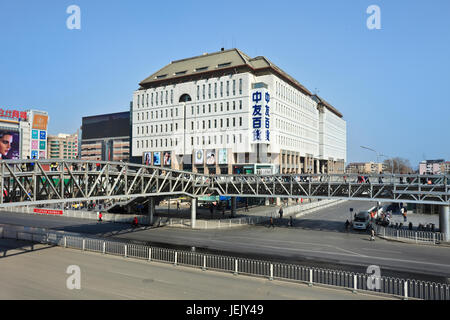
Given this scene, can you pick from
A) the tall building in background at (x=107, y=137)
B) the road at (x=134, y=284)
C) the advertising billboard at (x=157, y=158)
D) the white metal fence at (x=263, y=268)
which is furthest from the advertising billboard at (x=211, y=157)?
the tall building in background at (x=107, y=137)

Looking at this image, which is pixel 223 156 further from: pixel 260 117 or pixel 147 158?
pixel 147 158

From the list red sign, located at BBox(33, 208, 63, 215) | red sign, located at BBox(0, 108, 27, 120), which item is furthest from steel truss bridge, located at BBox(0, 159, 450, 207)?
red sign, located at BBox(0, 108, 27, 120)

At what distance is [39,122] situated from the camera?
117 metres

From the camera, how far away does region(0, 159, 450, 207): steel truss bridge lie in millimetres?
24438

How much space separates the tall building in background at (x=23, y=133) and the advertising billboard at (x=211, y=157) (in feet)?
Answer: 224

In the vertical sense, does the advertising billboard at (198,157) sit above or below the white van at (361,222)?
above

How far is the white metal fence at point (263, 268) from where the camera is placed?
15.7m

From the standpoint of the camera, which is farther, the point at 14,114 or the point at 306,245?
the point at 14,114

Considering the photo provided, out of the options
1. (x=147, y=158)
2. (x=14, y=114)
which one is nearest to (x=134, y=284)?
(x=147, y=158)

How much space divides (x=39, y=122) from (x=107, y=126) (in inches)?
1289

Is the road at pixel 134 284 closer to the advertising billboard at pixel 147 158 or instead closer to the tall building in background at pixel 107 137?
the advertising billboard at pixel 147 158

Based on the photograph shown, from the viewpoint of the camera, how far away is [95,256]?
2242cm
